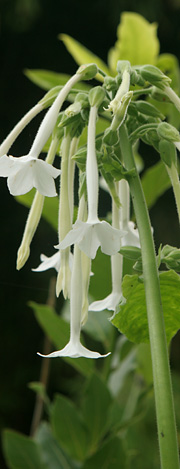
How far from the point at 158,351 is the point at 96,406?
0.49 meters

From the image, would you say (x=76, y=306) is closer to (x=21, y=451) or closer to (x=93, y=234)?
(x=93, y=234)

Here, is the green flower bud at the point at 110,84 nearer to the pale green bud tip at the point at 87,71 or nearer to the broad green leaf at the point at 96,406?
the pale green bud tip at the point at 87,71

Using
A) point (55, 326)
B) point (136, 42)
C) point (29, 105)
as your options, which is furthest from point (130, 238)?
point (29, 105)

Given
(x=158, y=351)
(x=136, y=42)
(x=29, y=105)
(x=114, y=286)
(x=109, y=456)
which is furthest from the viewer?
(x=29, y=105)

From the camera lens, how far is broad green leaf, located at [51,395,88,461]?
773 mm

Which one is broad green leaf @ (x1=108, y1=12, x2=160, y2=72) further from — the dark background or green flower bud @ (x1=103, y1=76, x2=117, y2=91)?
the dark background

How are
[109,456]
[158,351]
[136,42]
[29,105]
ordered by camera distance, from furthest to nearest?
[29,105], [136,42], [109,456], [158,351]

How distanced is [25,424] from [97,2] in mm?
1208

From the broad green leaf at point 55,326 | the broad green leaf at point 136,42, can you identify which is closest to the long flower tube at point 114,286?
the broad green leaf at point 55,326

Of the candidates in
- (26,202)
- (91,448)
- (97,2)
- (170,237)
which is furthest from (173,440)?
(97,2)

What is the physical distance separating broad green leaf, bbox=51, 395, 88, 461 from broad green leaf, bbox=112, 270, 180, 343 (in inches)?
16.0

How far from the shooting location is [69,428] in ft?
2.53

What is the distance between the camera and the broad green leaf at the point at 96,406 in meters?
0.76

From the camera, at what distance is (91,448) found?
0.80 metres
